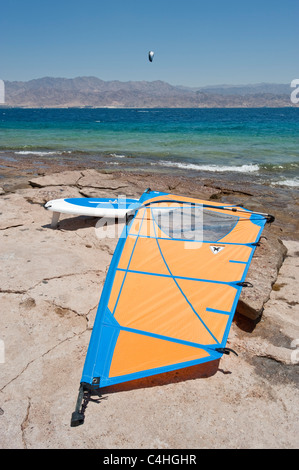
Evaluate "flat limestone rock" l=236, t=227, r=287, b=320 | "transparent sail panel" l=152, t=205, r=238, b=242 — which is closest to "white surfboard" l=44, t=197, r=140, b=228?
"transparent sail panel" l=152, t=205, r=238, b=242

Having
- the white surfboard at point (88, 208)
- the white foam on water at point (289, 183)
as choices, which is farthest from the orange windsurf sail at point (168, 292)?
the white foam on water at point (289, 183)

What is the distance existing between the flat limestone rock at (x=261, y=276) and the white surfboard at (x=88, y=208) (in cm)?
283

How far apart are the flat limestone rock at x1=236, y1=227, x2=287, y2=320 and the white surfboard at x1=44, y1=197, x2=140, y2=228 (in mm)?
2830

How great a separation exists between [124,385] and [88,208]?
4637mm

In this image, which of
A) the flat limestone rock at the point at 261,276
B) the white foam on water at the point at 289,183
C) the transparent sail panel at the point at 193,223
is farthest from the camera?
the white foam on water at the point at 289,183

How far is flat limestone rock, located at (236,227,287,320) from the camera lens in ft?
14.2

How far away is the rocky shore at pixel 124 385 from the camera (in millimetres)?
2869

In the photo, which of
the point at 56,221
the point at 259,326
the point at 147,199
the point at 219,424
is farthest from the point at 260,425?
the point at 56,221

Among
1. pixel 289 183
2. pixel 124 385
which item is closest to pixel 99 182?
pixel 289 183

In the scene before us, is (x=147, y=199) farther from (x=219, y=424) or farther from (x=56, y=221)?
(x=219, y=424)

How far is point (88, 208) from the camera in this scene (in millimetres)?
7285

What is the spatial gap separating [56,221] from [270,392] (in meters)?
5.50

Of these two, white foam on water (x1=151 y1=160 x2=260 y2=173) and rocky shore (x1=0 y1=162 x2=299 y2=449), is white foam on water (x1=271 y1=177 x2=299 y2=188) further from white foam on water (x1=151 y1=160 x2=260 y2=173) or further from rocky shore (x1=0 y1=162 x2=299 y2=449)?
rocky shore (x1=0 y1=162 x2=299 y2=449)

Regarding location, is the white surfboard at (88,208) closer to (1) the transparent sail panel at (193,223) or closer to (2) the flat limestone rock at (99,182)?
(1) the transparent sail panel at (193,223)
